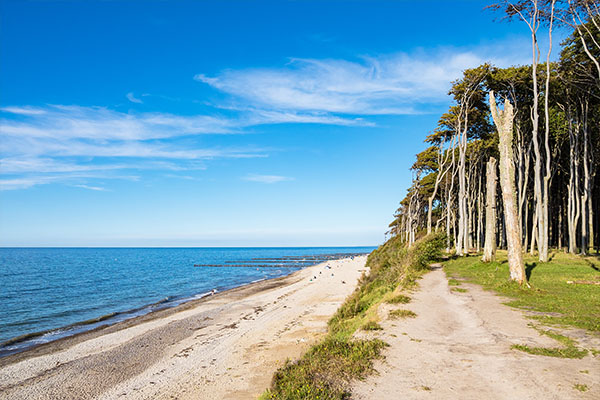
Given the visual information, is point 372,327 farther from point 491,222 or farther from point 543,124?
point 543,124

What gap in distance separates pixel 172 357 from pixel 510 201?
48.6 feet

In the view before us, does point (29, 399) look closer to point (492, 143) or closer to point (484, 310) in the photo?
point (484, 310)

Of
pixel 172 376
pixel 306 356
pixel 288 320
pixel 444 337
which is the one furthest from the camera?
pixel 288 320

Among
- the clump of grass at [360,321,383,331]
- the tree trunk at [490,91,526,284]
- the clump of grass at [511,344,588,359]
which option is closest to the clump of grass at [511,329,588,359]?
the clump of grass at [511,344,588,359]

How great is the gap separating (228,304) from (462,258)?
17.4 m

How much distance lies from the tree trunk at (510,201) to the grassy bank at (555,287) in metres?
0.72

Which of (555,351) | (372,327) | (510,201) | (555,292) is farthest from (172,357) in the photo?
(510,201)

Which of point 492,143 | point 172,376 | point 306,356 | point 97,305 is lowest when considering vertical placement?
point 97,305

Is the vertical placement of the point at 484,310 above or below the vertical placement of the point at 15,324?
above

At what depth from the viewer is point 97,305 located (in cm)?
2672

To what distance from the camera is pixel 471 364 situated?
6215mm

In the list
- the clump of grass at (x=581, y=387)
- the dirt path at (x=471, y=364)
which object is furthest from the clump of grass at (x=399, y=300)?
the clump of grass at (x=581, y=387)

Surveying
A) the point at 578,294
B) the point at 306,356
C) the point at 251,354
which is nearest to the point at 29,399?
the point at 251,354

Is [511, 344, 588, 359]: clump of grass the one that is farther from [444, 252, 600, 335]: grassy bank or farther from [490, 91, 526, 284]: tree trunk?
[490, 91, 526, 284]: tree trunk
